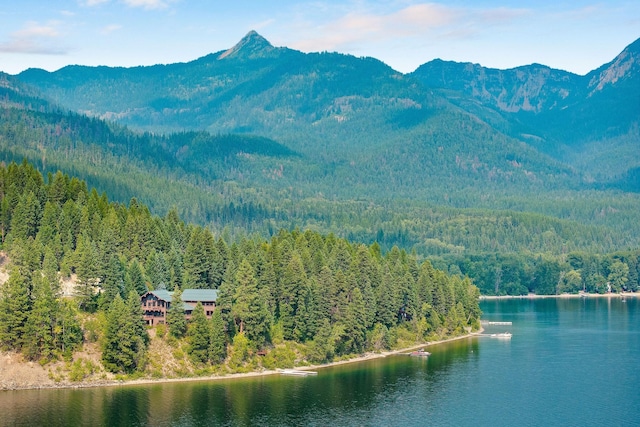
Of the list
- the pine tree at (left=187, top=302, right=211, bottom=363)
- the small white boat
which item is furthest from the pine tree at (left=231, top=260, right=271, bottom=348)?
the pine tree at (left=187, top=302, right=211, bottom=363)

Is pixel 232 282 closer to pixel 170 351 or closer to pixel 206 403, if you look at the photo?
pixel 170 351

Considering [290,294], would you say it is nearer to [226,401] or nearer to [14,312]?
[226,401]

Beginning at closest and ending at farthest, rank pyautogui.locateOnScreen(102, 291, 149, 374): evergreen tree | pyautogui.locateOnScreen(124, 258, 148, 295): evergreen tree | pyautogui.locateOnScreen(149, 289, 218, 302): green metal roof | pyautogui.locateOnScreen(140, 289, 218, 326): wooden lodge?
pyautogui.locateOnScreen(102, 291, 149, 374): evergreen tree < pyautogui.locateOnScreen(140, 289, 218, 326): wooden lodge < pyautogui.locateOnScreen(149, 289, 218, 302): green metal roof < pyautogui.locateOnScreen(124, 258, 148, 295): evergreen tree

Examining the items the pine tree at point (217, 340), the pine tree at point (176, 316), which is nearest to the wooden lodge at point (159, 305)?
the pine tree at point (176, 316)

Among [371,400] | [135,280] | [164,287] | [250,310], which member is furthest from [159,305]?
[371,400]

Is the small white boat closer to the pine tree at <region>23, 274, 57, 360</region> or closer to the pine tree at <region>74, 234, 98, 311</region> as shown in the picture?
the pine tree at <region>74, 234, 98, 311</region>

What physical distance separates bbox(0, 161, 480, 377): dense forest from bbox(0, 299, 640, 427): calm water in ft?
23.6

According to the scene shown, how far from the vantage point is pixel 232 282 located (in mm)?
178250

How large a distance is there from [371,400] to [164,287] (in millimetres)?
45011

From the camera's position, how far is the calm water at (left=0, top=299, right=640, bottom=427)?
452 feet

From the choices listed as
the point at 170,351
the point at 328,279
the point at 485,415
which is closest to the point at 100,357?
Answer: the point at 170,351

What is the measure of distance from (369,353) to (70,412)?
6781 centimetres

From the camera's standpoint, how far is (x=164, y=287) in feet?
573

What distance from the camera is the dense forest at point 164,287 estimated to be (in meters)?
155
